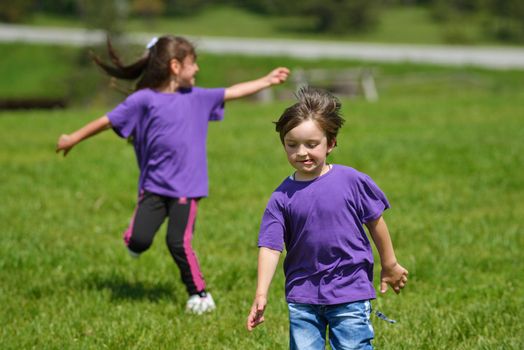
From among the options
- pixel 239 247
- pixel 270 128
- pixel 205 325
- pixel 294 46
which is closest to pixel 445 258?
pixel 239 247

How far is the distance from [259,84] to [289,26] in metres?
64.1

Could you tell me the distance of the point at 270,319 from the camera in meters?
6.00

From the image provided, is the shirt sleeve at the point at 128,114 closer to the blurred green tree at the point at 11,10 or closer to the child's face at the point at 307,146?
the child's face at the point at 307,146

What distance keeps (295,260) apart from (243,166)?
8302 mm

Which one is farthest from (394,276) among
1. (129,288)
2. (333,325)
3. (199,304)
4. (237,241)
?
(237,241)

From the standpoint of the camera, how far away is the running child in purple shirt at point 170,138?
6301 millimetres

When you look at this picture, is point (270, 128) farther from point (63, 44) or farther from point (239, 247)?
point (63, 44)

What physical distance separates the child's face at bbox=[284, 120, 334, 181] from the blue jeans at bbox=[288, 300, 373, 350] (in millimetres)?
662

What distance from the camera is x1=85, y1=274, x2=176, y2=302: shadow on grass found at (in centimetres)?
666

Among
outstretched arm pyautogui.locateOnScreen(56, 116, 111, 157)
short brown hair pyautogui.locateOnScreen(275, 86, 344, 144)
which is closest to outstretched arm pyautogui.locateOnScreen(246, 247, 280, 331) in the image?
short brown hair pyautogui.locateOnScreen(275, 86, 344, 144)

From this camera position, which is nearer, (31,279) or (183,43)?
(183,43)

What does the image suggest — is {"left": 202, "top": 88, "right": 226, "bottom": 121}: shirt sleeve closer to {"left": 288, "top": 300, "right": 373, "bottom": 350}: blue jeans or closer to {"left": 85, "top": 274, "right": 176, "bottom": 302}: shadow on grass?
{"left": 85, "top": 274, "right": 176, "bottom": 302}: shadow on grass

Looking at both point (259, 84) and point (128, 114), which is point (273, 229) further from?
point (128, 114)

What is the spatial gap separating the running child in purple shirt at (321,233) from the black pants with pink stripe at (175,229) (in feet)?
7.25
